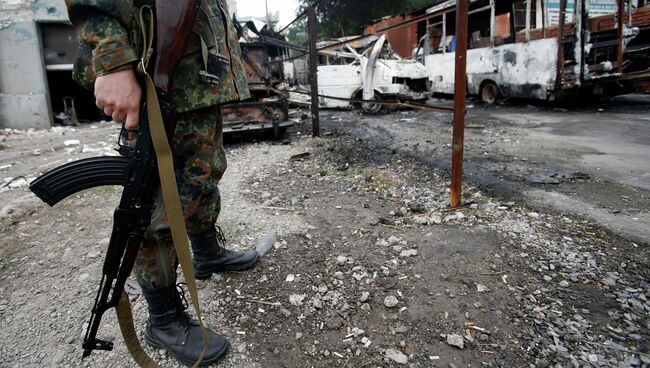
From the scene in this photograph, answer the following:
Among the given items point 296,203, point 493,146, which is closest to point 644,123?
point 493,146

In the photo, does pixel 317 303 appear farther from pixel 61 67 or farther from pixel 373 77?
pixel 61 67

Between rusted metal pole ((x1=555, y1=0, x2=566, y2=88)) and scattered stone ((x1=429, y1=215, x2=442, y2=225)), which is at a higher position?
rusted metal pole ((x1=555, y1=0, x2=566, y2=88))

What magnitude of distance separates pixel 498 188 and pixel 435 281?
1.40 m

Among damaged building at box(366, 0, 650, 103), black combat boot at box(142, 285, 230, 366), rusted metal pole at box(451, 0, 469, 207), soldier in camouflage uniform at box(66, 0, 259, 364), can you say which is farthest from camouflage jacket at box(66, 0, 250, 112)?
damaged building at box(366, 0, 650, 103)

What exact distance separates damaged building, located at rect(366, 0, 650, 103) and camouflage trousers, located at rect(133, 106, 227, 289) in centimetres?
A: 636

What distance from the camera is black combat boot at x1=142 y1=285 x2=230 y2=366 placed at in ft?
→ 4.53

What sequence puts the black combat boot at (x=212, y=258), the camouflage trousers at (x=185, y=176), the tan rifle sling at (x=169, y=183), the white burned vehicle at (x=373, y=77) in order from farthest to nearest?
the white burned vehicle at (x=373, y=77) → the black combat boot at (x=212, y=258) → the camouflage trousers at (x=185, y=176) → the tan rifle sling at (x=169, y=183)

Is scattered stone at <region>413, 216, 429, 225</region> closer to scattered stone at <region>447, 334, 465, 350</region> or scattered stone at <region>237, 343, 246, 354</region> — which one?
scattered stone at <region>447, 334, 465, 350</region>

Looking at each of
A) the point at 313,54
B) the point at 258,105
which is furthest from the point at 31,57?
the point at 313,54

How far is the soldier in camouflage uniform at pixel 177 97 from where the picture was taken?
3.57ft

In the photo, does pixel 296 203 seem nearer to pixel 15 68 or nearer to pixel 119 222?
pixel 119 222

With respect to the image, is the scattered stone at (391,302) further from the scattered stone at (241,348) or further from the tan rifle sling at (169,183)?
the tan rifle sling at (169,183)

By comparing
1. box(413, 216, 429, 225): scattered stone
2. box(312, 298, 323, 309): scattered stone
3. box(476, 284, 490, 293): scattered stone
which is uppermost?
box(413, 216, 429, 225): scattered stone

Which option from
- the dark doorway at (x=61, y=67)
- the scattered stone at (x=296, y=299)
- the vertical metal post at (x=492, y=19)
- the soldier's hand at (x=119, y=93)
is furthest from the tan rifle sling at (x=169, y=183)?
the vertical metal post at (x=492, y=19)
